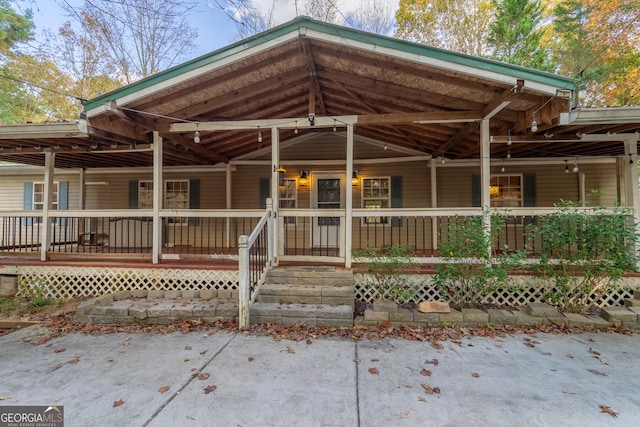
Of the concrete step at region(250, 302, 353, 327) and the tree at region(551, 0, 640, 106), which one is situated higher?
the tree at region(551, 0, 640, 106)

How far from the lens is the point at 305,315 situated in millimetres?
4082

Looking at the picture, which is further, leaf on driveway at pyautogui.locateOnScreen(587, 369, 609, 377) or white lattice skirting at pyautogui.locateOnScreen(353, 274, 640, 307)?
white lattice skirting at pyautogui.locateOnScreen(353, 274, 640, 307)

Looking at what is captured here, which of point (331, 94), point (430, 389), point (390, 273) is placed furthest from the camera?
point (331, 94)

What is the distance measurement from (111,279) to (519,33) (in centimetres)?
1680

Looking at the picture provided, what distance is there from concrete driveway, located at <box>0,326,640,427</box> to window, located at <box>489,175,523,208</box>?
4750 mm

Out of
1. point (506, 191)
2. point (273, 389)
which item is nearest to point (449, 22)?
point (506, 191)

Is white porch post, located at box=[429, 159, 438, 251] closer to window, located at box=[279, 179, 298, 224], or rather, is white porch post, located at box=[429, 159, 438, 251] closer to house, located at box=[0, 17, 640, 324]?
house, located at box=[0, 17, 640, 324]

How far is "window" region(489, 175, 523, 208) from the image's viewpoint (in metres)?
7.99

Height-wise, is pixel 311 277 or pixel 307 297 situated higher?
pixel 311 277

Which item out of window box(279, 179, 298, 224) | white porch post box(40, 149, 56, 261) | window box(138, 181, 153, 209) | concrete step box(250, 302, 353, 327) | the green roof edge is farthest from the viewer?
window box(138, 181, 153, 209)

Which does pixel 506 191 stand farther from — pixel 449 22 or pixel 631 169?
pixel 449 22

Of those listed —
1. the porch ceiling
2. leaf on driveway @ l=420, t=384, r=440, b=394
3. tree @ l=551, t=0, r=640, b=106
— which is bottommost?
leaf on driveway @ l=420, t=384, r=440, b=394

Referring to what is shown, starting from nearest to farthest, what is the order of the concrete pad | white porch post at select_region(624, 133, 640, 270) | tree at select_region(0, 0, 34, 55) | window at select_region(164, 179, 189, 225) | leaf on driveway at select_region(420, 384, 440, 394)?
the concrete pad → leaf on driveway at select_region(420, 384, 440, 394) → white porch post at select_region(624, 133, 640, 270) → window at select_region(164, 179, 189, 225) → tree at select_region(0, 0, 34, 55)

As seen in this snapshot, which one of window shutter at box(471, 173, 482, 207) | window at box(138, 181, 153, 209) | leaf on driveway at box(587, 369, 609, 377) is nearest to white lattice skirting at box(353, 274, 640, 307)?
leaf on driveway at box(587, 369, 609, 377)
